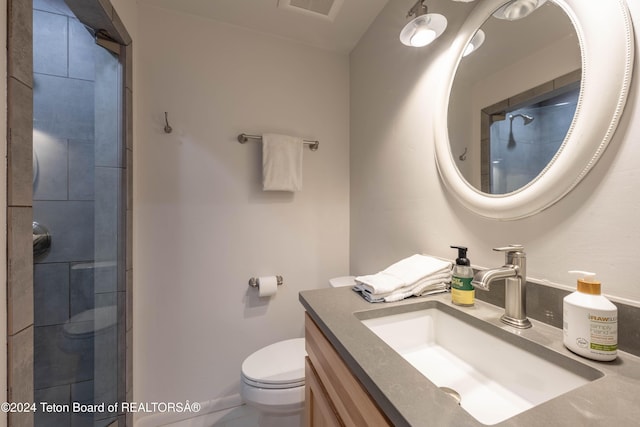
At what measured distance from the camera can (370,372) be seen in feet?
1.58

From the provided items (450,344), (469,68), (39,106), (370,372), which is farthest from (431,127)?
(39,106)

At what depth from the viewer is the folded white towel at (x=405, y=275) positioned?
2.76 feet

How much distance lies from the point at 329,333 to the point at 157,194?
1283mm

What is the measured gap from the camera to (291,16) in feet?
4.81

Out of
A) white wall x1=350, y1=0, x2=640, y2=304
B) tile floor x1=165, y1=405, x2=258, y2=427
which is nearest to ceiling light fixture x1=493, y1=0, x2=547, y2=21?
white wall x1=350, y1=0, x2=640, y2=304

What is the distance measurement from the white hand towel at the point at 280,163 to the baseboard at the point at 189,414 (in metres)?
1.31

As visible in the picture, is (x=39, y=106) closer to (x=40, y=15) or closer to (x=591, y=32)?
(x=40, y=15)

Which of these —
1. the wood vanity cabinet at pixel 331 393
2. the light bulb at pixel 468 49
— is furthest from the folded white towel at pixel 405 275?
the light bulb at pixel 468 49

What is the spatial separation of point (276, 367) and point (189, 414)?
0.77 m

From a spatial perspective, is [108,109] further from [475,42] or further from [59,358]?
[475,42]

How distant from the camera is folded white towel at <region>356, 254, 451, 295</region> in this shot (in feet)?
2.76

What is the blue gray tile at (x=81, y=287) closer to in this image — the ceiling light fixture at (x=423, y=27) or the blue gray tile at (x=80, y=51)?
the blue gray tile at (x=80, y=51)

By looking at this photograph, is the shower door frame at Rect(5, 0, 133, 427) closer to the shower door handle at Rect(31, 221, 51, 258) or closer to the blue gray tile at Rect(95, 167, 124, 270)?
the shower door handle at Rect(31, 221, 51, 258)

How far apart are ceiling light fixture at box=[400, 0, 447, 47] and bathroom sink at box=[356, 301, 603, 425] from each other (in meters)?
0.98
